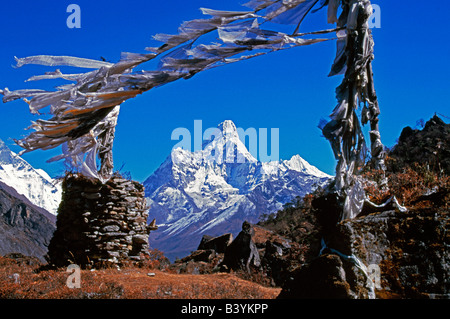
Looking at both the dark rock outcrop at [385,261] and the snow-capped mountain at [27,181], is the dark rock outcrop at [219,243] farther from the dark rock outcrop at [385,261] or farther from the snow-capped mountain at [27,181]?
the snow-capped mountain at [27,181]

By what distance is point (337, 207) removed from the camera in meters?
3.88

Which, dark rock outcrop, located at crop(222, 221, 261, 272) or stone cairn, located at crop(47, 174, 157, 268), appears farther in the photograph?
dark rock outcrop, located at crop(222, 221, 261, 272)

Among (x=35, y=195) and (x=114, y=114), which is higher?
(x=35, y=195)

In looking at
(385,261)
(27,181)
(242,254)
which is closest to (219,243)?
(242,254)

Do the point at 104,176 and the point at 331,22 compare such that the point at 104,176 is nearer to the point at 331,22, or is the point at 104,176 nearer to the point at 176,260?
the point at 176,260

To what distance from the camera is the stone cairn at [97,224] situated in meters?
9.43

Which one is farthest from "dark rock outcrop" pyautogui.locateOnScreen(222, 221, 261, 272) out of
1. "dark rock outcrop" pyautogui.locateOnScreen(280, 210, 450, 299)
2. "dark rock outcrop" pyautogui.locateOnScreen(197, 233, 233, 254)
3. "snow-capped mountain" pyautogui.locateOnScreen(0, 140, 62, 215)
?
"snow-capped mountain" pyautogui.locateOnScreen(0, 140, 62, 215)

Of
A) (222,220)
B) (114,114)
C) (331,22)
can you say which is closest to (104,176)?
(114,114)

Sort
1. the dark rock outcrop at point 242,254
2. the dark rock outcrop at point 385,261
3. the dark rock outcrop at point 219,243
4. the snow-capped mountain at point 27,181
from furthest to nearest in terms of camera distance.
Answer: the snow-capped mountain at point 27,181, the dark rock outcrop at point 219,243, the dark rock outcrop at point 242,254, the dark rock outcrop at point 385,261

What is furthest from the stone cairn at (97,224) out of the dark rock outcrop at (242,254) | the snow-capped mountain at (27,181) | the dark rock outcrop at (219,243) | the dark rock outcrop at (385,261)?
the snow-capped mountain at (27,181)

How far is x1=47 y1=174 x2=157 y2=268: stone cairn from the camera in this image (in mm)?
9430

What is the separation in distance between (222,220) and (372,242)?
604 ft

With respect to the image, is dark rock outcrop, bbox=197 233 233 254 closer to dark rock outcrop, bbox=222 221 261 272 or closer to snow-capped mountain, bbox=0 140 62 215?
dark rock outcrop, bbox=222 221 261 272

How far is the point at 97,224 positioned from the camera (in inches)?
376
